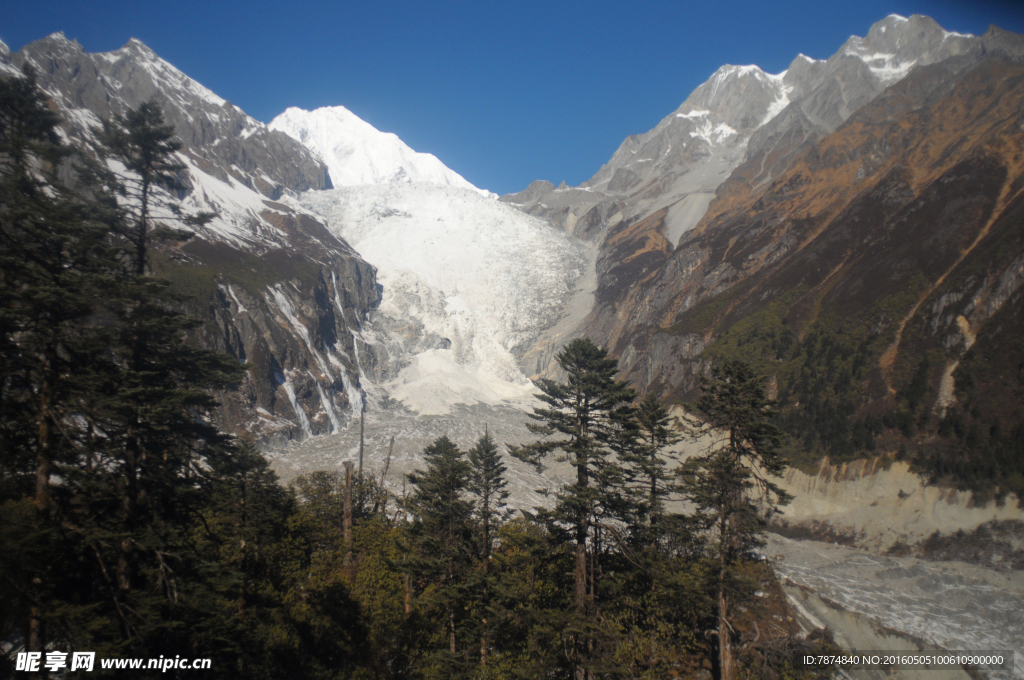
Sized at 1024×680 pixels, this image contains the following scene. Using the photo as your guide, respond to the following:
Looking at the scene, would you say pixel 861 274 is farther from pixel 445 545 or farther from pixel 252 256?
pixel 252 256

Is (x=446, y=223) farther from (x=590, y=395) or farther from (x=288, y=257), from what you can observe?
(x=590, y=395)

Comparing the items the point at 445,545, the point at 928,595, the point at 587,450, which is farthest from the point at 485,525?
the point at 928,595

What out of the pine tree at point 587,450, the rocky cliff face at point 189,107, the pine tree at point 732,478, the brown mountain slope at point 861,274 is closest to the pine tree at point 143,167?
the pine tree at point 587,450

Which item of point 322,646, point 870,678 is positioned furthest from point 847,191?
point 322,646

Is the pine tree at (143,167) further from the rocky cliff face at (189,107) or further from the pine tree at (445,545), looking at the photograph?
the rocky cliff face at (189,107)

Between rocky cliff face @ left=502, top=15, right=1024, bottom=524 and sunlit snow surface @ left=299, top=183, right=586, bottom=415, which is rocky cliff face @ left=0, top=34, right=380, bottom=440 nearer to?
sunlit snow surface @ left=299, top=183, right=586, bottom=415

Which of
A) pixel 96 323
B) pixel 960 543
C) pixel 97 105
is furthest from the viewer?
pixel 97 105
